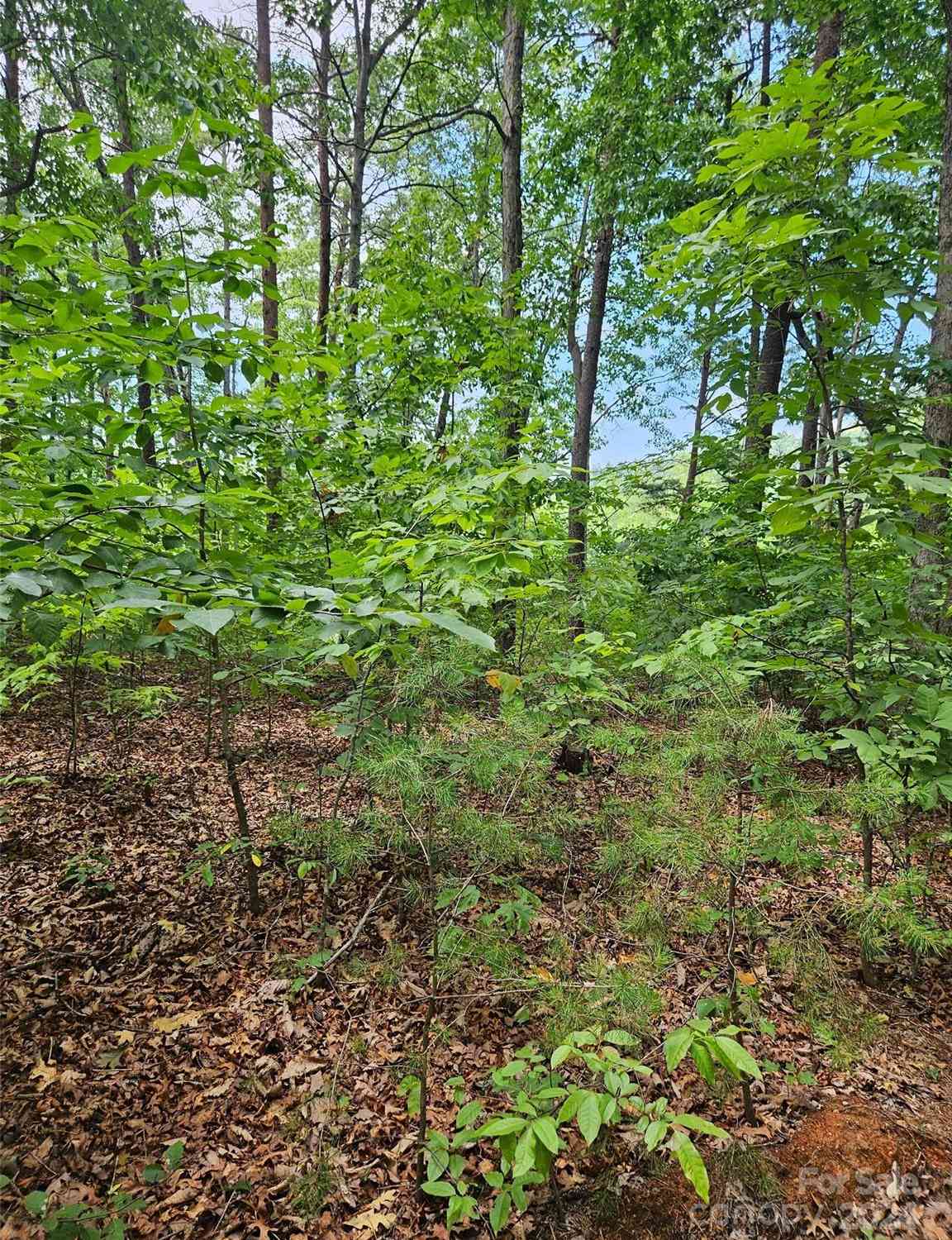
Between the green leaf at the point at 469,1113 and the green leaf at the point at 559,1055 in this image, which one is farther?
the green leaf at the point at 469,1113

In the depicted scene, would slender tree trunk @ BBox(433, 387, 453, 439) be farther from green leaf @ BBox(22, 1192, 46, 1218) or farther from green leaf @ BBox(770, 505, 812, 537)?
green leaf @ BBox(22, 1192, 46, 1218)

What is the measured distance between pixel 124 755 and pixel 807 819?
5.07 metres

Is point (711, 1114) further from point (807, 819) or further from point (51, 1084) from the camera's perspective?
point (51, 1084)

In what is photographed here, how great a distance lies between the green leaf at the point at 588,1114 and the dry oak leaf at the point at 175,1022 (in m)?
2.30

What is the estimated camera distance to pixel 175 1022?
286 cm

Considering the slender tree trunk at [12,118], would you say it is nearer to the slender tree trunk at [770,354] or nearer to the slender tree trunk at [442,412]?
the slender tree trunk at [442,412]

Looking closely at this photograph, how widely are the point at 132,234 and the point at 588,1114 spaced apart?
Answer: 20.3ft

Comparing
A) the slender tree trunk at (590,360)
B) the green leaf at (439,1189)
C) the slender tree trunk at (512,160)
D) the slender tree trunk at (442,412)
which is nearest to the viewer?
the green leaf at (439,1189)

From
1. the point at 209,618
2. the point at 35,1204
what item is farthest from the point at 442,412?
the point at 35,1204

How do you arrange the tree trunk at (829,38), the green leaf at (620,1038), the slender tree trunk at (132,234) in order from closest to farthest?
1. the green leaf at (620,1038)
2. the slender tree trunk at (132,234)
3. the tree trunk at (829,38)

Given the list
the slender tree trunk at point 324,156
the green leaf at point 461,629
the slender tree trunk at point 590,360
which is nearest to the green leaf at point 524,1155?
the green leaf at point 461,629

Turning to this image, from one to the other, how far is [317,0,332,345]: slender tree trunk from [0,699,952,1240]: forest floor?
7.64 m

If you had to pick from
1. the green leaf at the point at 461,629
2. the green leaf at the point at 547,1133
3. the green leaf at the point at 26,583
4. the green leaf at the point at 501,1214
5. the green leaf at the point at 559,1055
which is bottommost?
the green leaf at the point at 501,1214

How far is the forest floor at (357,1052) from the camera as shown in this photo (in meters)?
2.10
